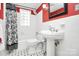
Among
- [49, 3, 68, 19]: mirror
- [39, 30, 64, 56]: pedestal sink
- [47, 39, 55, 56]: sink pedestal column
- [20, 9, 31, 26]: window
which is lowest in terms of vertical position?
[47, 39, 55, 56]: sink pedestal column

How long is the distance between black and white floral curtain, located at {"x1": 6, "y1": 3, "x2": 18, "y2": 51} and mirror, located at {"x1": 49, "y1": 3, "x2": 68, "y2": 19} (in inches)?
18.5

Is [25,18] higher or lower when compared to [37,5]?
lower

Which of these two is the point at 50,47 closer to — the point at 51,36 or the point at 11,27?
the point at 51,36

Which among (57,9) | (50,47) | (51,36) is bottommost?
(50,47)

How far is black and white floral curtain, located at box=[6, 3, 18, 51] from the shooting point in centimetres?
175

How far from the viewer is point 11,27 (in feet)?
5.85

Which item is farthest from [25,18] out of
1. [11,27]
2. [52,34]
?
[52,34]

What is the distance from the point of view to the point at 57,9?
69.1 inches

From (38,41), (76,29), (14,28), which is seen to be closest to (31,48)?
(38,41)

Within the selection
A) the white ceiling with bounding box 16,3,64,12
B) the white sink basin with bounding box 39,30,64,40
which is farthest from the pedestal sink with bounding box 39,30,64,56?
the white ceiling with bounding box 16,3,64,12

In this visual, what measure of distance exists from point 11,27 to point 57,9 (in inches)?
25.6

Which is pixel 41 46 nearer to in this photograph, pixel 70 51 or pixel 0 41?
pixel 70 51

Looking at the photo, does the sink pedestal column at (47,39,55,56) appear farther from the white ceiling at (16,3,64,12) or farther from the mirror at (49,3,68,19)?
the white ceiling at (16,3,64,12)

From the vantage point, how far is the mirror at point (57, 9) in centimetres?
174
